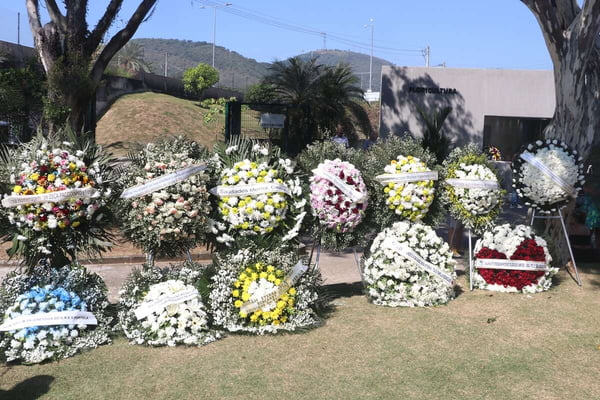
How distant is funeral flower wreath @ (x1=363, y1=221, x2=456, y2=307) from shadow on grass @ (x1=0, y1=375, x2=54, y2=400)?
3827 millimetres

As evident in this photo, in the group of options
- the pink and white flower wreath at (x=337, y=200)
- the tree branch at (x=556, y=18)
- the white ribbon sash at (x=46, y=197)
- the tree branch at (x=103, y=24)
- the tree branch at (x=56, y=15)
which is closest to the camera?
the white ribbon sash at (x=46, y=197)

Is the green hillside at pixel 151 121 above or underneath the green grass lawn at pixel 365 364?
above

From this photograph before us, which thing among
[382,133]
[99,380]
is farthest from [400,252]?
[382,133]

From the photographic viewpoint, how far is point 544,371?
545 cm

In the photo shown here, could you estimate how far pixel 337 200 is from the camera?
6.99 m

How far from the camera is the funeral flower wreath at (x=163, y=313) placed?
5.95 meters

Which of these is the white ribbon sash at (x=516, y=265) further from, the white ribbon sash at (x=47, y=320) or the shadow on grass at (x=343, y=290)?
the white ribbon sash at (x=47, y=320)

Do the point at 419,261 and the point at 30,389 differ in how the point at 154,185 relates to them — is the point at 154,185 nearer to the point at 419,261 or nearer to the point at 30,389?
the point at 30,389

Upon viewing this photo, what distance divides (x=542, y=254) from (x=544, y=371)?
10.1ft

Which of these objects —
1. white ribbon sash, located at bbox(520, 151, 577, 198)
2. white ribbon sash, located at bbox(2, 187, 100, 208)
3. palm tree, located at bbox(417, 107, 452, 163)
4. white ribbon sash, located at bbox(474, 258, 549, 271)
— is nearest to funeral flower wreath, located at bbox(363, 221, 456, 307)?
white ribbon sash, located at bbox(474, 258, 549, 271)

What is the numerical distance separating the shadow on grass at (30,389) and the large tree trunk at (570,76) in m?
7.78

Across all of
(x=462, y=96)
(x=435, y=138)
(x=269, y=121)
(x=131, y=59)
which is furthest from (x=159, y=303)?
(x=131, y=59)

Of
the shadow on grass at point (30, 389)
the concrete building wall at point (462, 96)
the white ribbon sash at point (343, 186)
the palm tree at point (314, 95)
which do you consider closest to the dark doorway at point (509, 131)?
the concrete building wall at point (462, 96)

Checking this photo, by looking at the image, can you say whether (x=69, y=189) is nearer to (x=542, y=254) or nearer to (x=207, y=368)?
(x=207, y=368)
